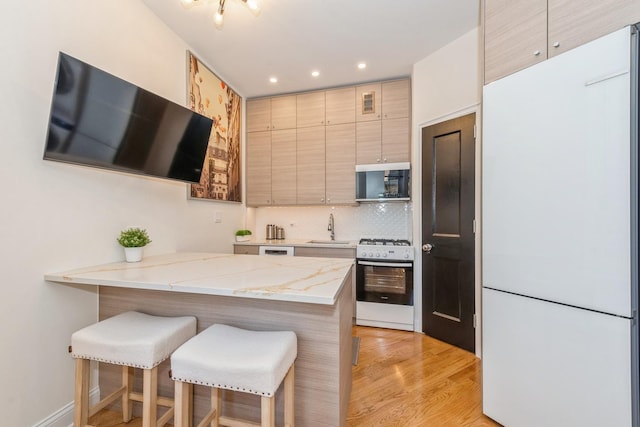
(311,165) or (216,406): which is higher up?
(311,165)

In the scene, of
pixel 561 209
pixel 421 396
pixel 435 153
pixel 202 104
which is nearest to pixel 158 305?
pixel 421 396

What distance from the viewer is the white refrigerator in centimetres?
109

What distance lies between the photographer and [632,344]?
1.07m

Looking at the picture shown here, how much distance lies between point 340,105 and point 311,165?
0.85m

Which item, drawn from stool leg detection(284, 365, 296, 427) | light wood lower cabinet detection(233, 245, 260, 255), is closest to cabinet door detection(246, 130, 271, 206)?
light wood lower cabinet detection(233, 245, 260, 255)

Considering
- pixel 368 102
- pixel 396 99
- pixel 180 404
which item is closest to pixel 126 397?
pixel 180 404

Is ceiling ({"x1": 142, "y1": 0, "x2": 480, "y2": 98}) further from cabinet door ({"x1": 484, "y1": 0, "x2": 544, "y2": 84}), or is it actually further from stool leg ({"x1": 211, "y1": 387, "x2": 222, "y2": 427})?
stool leg ({"x1": 211, "y1": 387, "x2": 222, "y2": 427})

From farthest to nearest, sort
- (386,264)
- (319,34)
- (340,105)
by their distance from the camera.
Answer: (340,105) < (386,264) < (319,34)

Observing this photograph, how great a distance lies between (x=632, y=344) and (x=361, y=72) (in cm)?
306

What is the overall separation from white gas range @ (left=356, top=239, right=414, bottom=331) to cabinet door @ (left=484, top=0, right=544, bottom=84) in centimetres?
182

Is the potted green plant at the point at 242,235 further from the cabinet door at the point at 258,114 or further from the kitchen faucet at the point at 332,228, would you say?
the cabinet door at the point at 258,114

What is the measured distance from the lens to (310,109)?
3.42m

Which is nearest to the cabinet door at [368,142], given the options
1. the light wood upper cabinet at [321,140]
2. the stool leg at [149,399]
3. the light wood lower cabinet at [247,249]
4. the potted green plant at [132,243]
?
the light wood upper cabinet at [321,140]

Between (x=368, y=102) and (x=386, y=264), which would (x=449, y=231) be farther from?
(x=368, y=102)
